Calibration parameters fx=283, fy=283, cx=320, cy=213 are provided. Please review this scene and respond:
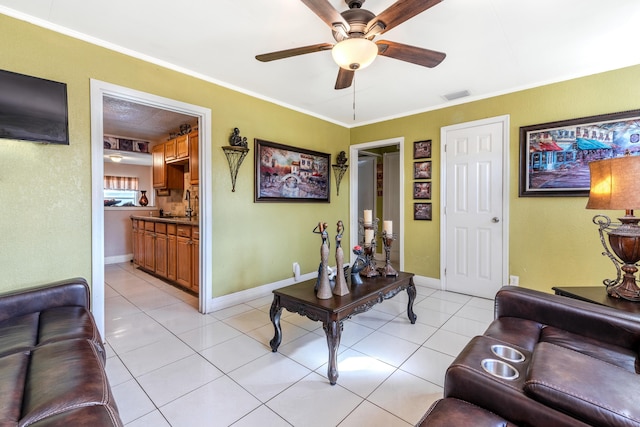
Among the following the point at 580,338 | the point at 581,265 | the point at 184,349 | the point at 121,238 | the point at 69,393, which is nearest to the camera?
the point at 69,393

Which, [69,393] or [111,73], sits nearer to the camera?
[69,393]

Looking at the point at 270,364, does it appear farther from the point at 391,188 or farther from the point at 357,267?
the point at 391,188

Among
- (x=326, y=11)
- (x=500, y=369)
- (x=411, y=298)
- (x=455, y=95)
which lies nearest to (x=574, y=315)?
(x=500, y=369)

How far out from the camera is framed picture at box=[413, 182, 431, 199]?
3.81m

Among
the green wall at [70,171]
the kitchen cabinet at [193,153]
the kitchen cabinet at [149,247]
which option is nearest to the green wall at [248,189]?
the green wall at [70,171]

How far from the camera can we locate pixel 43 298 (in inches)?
70.5

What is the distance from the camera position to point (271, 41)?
2271mm

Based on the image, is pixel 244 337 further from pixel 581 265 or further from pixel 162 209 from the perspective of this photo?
pixel 162 209

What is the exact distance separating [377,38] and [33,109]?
2.52 m

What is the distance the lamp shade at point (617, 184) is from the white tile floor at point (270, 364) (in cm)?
141

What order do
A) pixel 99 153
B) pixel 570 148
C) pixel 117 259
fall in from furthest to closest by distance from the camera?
pixel 117 259, pixel 570 148, pixel 99 153

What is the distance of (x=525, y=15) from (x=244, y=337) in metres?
3.24

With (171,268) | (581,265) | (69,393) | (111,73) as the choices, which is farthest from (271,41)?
(581,265)

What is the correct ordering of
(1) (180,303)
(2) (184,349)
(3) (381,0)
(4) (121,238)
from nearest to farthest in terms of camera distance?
(3) (381,0) → (2) (184,349) → (1) (180,303) → (4) (121,238)
